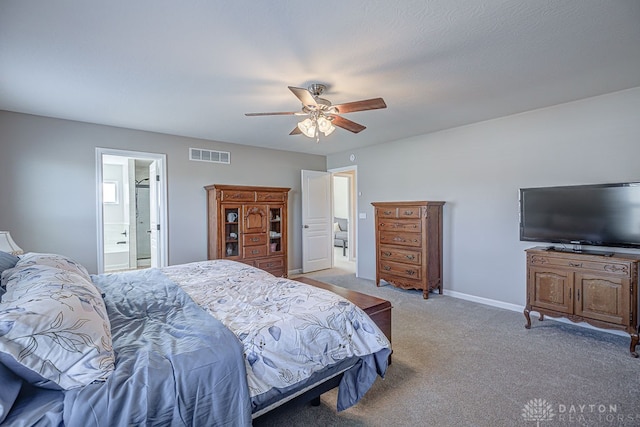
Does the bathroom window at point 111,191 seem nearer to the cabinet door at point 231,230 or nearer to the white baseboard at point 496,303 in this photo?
the cabinet door at point 231,230

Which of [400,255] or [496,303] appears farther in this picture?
[400,255]

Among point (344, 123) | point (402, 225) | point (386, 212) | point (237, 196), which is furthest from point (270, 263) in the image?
point (344, 123)

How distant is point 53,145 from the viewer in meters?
3.73

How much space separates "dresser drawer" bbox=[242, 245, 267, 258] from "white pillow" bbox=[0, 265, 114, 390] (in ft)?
11.6

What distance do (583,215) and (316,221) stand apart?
4.15m

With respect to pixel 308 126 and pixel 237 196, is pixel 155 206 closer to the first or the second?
pixel 237 196

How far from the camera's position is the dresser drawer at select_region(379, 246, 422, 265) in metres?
4.41

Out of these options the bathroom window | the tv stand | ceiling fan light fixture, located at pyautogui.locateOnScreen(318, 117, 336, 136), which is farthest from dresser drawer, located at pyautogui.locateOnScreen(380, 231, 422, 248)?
the bathroom window

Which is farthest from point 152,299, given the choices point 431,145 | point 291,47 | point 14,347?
point 431,145

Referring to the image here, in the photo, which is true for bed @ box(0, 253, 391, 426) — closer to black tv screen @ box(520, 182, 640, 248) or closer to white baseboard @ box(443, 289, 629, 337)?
black tv screen @ box(520, 182, 640, 248)

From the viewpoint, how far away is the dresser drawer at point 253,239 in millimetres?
4941

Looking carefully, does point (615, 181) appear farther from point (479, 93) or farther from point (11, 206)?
point (11, 206)

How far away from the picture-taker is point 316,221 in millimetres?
6211

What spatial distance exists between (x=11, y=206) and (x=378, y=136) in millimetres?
4762
